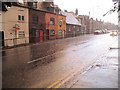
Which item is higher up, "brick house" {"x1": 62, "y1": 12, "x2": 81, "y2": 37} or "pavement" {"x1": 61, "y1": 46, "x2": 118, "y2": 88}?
"brick house" {"x1": 62, "y1": 12, "x2": 81, "y2": 37}

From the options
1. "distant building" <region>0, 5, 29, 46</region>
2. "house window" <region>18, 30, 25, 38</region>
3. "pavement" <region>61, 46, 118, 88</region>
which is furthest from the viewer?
"house window" <region>18, 30, 25, 38</region>

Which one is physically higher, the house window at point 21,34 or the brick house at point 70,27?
the brick house at point 70,27

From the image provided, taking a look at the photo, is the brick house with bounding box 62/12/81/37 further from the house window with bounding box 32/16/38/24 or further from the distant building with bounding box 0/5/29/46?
the distant building with bounding box 0/5/29/46

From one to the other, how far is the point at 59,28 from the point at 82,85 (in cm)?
4483

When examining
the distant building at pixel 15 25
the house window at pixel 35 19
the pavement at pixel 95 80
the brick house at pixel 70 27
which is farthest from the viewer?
the brick house at pixel 70 27

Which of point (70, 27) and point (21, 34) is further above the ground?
point (70, 27)

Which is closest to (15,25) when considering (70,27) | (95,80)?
(95,80)

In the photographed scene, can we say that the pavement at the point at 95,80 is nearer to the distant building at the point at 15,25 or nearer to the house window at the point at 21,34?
the distant building at the point at 15,25

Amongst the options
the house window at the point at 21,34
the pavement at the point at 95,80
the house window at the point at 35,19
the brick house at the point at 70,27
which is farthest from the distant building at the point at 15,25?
the brick house at the point at 70,27

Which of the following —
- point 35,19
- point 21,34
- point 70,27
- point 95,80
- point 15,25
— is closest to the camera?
point 95,80

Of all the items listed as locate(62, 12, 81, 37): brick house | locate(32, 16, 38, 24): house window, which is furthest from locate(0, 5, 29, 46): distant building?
locate(62, 12, 81, 37): brick house

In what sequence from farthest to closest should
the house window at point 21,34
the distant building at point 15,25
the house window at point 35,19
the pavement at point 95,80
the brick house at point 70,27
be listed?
the brick house at point 70,27, the house window at point 35,19, the house window at point 21,34, the distant building at point 15,25, the pavement at point 95,80

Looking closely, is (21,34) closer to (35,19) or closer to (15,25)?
(15,25)

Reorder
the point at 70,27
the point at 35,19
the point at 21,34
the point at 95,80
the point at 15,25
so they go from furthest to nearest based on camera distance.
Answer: the point at 70,27
the point at 35,19
the point at 21,34
the point at 15,25
the point at 95,80
